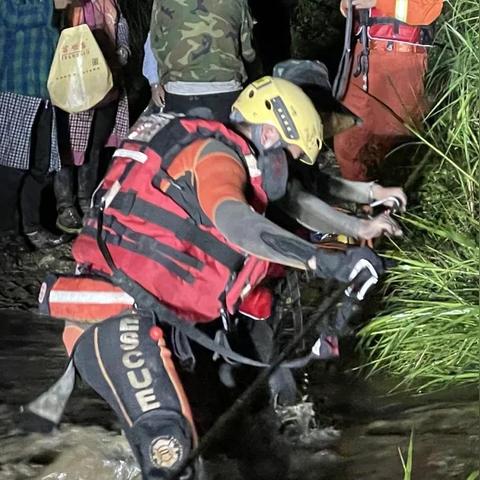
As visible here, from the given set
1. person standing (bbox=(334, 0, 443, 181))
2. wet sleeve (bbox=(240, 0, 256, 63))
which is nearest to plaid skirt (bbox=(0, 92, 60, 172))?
wet sleeve (bbox=(240, 0, 256, 63))

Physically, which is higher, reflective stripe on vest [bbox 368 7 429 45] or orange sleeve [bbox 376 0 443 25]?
orange sleeve [bbox 376 0 443 25]

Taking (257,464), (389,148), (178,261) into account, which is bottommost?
(257,464)

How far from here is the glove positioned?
3.27 metres

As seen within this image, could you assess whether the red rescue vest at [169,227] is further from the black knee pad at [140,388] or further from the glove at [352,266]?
the glove at [352,266]

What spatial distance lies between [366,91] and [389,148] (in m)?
0.36

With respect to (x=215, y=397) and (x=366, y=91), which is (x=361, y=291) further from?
(x=366, y=91)

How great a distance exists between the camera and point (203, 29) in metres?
5.71

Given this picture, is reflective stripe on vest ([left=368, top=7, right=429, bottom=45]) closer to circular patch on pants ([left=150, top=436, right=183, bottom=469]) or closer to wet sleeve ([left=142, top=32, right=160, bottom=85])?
wet sleeve ([left=142, top=32, right=160, bottom=85])

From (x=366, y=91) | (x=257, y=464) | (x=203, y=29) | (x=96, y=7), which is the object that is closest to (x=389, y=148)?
(x=366, y=91)

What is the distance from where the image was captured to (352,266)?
328 cm

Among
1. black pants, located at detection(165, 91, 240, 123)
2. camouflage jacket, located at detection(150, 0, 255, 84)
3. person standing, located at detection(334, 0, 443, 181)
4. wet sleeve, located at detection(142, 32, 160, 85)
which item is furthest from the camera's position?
wet sleeve, located at detection(142, 32, 160, 85)

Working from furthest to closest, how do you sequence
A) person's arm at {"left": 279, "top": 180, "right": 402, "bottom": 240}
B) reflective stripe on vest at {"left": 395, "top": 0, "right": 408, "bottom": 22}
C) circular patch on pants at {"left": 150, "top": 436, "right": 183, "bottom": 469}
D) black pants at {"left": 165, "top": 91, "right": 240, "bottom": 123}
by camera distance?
reflective stripe on vest at {"left": 395, "top": 0, "right": 408, "bottom": 22}, black pants at {"left": 165, "top": 91, "right": 240, "bottom": 123}, person's arm at {"left": 279, "top": 180, "right": 402, "bottom": 240}, circular patch on pants at {"left": 150, "top": 436, "right": 183, "bottom": 469}

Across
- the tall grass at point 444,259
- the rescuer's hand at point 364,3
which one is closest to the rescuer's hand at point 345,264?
the tall grass at point 444,259

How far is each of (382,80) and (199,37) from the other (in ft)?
3.78
